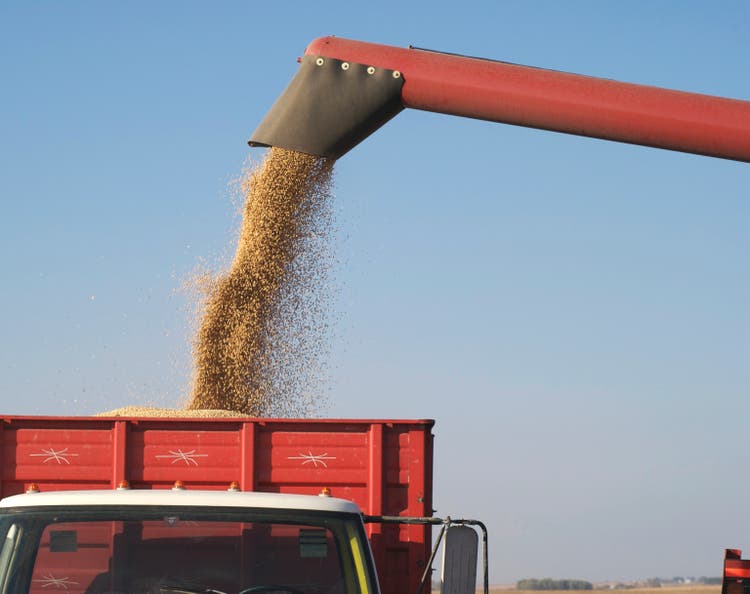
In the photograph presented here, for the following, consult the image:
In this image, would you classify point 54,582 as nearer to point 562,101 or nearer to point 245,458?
point 245,458

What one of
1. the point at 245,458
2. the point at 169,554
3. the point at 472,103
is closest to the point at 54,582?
the point at 169,554

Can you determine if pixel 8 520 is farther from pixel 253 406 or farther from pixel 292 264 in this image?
pixel 292 264

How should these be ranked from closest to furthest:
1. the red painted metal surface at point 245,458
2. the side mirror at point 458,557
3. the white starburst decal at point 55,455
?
the side mirror at point 458,557
the red painted metal surface at point 245,458
the white starburst decal at point 55,455

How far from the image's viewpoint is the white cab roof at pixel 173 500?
12.9ft

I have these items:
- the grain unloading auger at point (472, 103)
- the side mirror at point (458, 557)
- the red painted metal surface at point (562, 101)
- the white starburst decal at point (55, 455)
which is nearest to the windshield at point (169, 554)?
the side mirror at point (458, 557)

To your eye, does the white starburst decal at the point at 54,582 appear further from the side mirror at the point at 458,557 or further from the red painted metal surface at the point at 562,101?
the red painted metal surface at the point at 562,101

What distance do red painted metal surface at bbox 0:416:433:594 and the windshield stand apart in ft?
7.20

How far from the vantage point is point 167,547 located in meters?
3.92

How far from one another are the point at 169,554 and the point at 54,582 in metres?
0.43

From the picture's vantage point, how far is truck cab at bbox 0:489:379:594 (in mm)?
3912

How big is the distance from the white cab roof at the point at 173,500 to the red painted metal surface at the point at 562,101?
3259 millimetres

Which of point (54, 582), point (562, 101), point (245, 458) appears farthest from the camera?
point (562, 101)

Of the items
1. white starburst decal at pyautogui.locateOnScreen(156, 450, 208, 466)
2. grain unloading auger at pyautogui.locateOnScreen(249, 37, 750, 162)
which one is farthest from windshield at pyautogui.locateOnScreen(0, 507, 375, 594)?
grain unloading auger at pyautogui.locateOnScreen(249, 37, 750, 162)

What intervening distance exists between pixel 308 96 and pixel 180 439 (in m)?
2.14
